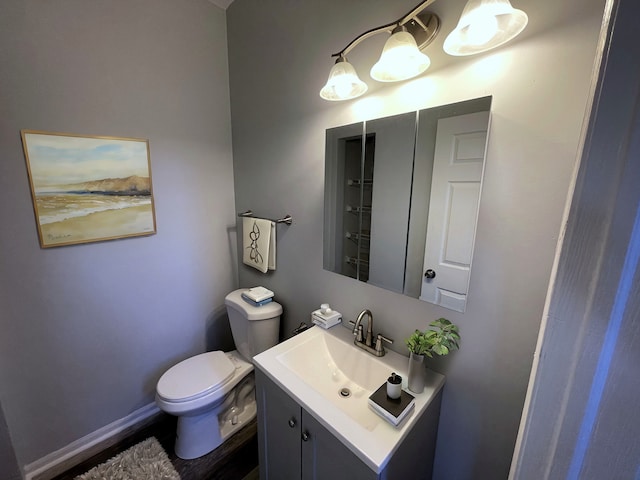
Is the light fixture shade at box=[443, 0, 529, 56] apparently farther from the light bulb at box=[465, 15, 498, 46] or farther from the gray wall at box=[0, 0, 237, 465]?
the gray wall at box=[0, 0, 237, 465]

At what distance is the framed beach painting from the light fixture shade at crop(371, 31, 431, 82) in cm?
140

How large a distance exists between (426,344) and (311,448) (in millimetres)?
542

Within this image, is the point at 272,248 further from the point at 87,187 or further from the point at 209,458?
the point at 209,458

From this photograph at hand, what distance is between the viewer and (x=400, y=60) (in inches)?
34.4

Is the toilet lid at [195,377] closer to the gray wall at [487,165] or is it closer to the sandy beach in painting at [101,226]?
the gray wall at [487,165]

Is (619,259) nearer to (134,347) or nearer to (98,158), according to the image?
(98,158)

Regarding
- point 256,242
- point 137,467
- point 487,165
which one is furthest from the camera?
point 256,242

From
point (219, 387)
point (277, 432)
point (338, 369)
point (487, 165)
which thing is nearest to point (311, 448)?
point (277, 432)

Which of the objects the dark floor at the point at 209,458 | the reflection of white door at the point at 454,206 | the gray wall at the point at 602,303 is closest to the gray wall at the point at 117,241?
the dark floor at the point at 209,458

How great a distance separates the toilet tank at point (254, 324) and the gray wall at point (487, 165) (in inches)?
9.0

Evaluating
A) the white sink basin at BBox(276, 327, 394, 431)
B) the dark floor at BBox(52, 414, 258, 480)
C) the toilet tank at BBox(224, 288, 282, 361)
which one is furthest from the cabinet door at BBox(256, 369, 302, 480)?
the toilet tank at BBox(224, 288, 282, 361)

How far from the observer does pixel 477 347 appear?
923mm

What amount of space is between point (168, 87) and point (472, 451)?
2.39 metres

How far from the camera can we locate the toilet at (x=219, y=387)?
4.58 feet
